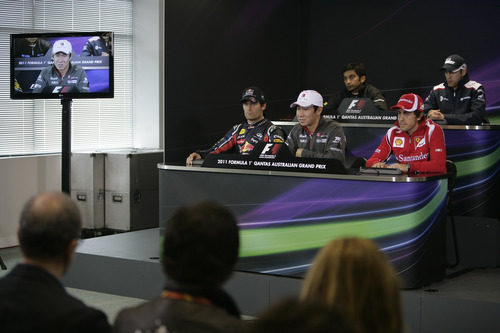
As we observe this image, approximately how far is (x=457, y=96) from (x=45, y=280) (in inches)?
221

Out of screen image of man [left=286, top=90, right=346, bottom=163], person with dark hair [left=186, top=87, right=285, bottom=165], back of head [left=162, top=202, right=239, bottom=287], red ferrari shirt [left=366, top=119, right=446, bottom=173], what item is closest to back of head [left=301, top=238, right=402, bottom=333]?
back of head [left=162, top=202, right=239, bottom=287]

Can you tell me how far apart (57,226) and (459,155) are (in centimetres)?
473

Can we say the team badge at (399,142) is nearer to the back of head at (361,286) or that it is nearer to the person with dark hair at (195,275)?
the person with dark hair at (195,275)

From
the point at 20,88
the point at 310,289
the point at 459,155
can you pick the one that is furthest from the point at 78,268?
the point at 310,289

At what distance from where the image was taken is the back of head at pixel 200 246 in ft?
5.95

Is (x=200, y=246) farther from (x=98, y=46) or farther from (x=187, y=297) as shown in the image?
(x=98, y=46)

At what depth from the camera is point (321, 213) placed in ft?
16.6

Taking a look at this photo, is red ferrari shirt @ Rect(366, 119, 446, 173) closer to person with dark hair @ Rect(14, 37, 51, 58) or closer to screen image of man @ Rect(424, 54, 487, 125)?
screen image of man @ Rect(424, 54, 487, 125)

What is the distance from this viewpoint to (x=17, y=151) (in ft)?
26.3

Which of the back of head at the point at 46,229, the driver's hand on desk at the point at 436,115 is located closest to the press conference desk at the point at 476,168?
the driver's hand on desk at the point at 436,115

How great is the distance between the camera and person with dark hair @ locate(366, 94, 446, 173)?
5.17m

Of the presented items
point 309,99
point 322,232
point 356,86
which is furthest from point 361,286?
point 356,86

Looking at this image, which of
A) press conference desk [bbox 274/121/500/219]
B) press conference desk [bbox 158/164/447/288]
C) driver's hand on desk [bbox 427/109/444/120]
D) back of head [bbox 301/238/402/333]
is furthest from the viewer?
driver's hand on desk [bbox 427/109/444/120]

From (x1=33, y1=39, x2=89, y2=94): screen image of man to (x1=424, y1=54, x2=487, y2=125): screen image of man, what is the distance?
316 cm
